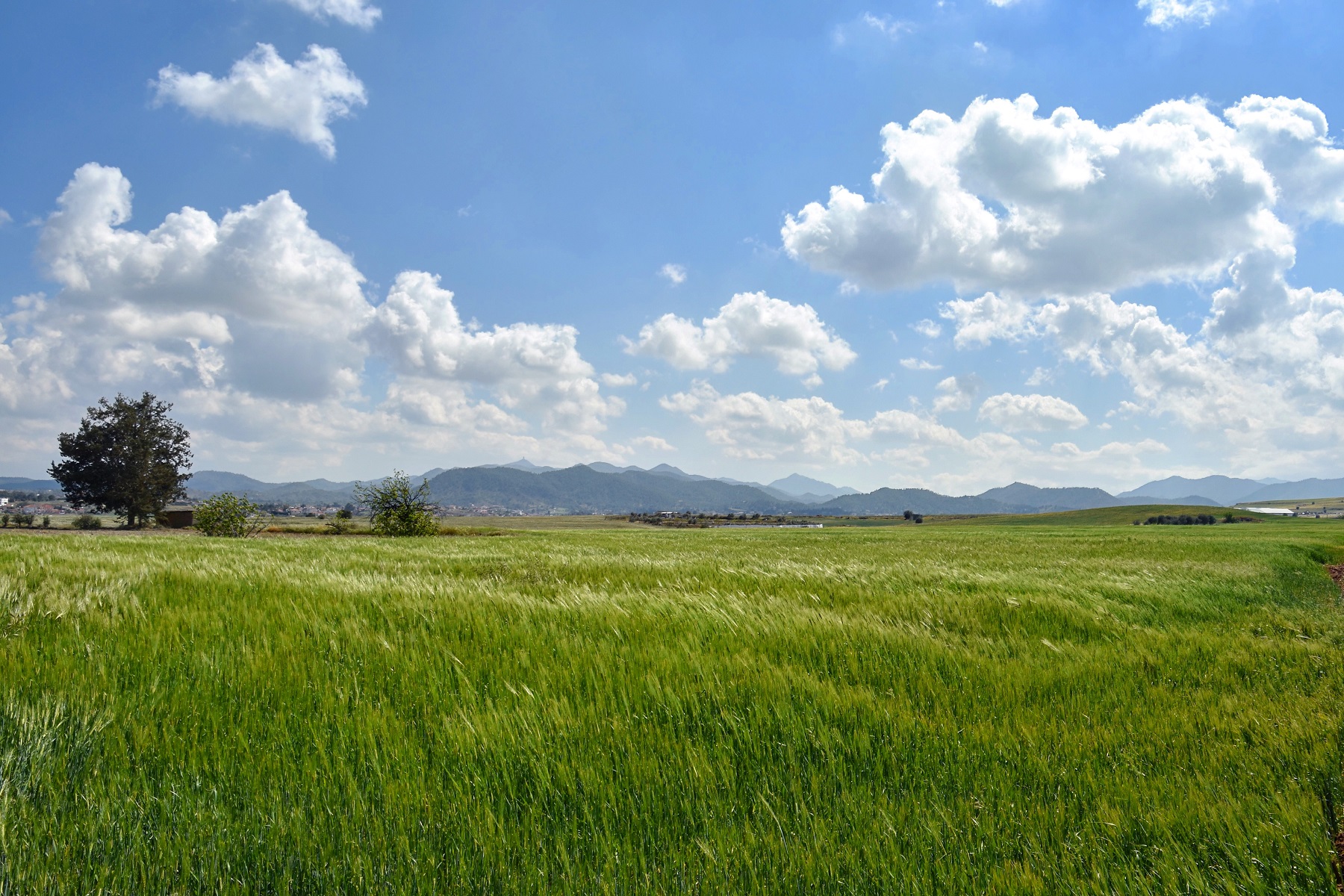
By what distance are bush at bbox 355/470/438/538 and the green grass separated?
135 ft

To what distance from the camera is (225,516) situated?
3878 centimetres

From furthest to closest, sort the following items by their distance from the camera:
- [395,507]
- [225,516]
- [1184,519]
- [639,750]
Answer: [1184,519] < [395,507] < [225,516] < [639,750]

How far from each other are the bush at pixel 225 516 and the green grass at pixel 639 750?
39.7 meters

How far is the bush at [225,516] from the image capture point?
3834 cm

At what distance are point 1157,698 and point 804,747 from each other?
281cm

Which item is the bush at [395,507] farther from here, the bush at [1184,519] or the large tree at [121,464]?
the bush at [1184,519]

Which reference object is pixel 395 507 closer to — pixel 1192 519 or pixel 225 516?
pixel 225 516

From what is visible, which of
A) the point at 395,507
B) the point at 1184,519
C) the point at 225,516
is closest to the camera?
the point at 225,516

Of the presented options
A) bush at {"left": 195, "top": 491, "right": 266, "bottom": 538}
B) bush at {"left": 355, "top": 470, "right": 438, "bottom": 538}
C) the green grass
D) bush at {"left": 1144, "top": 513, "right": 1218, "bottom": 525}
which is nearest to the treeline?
bush at {"left": 1144, "top": 513, "right": 1218, "bottom": 525}

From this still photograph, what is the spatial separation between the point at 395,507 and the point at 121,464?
104ft

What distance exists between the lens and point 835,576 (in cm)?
883

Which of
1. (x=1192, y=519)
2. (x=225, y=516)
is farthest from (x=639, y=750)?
(x=1192, y=519)

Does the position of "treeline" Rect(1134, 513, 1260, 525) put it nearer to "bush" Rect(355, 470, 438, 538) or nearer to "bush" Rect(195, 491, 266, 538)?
"bush" Rect(355, 470, 438, 538)

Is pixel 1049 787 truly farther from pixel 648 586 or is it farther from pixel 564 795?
pixel 648 586
